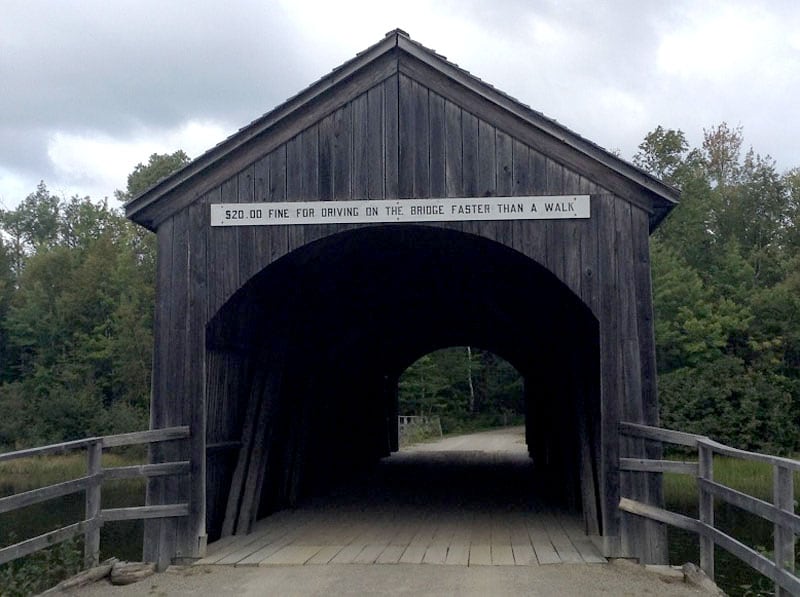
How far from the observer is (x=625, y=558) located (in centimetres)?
773

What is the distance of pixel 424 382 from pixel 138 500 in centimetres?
2923

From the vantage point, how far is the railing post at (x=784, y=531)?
525cm

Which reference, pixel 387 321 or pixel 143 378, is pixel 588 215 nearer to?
pixel 387 321

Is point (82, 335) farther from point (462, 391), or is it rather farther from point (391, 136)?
point (391, 136)

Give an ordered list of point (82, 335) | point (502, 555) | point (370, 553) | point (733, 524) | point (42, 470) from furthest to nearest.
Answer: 1. point (82, 335)
2. point (42, 470)
3. point (733, 524)
4. point (370, 553)
5. point (502, 555)

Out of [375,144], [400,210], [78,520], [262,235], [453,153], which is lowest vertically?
[78,520]

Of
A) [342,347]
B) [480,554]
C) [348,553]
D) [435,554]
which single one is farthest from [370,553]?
[342,347]

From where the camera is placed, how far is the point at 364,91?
27.8 feet

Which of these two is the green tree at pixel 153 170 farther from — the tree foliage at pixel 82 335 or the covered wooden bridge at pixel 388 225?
the covered wooden bridge at pixel 388 225

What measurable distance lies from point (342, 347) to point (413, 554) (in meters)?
6.01

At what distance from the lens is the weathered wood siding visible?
8078mm

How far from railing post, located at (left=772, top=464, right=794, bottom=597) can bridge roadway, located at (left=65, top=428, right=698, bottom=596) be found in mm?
1416

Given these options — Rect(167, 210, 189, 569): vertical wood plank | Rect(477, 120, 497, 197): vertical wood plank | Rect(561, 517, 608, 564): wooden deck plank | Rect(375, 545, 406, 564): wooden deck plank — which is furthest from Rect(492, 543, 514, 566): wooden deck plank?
Rect(477, 120, 497, 197): vertical wood plank

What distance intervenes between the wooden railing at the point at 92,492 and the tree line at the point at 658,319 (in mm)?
A: 21144
